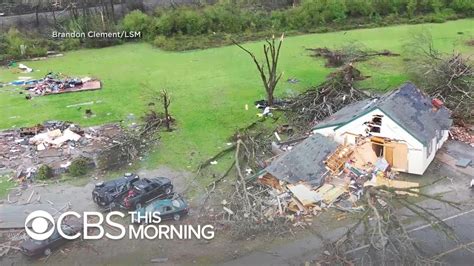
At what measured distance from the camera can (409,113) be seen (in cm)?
1877

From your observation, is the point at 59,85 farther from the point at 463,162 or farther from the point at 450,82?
the point at 463,162

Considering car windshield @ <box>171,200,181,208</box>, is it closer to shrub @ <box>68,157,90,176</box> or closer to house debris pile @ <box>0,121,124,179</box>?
shrub @ <box>68,157,90,176</box>

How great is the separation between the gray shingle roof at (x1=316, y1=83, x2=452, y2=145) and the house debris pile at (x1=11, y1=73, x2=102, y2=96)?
12.0m

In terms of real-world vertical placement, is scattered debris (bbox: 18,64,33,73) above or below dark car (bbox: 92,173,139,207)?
above

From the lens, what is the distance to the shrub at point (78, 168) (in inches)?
757

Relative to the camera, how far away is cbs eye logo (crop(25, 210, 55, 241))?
50.7 feet

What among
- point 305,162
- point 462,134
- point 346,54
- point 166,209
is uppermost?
point 346,54

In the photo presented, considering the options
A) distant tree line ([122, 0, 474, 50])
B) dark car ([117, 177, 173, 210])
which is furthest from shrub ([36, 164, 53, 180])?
distant tree line ([122, 0, 474, 50])

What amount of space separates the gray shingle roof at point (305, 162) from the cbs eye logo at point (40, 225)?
613cm

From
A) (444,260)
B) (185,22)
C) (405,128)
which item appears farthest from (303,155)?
(185,22)

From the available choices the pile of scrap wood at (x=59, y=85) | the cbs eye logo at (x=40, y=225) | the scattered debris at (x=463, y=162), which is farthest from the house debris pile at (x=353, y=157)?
the pile of scrap wood at (x=59, y=85)

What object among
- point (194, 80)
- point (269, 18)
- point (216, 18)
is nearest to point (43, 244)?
point (194, 80)

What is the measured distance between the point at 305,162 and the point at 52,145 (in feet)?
29.3

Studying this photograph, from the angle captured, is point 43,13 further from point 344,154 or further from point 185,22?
point 344,154
